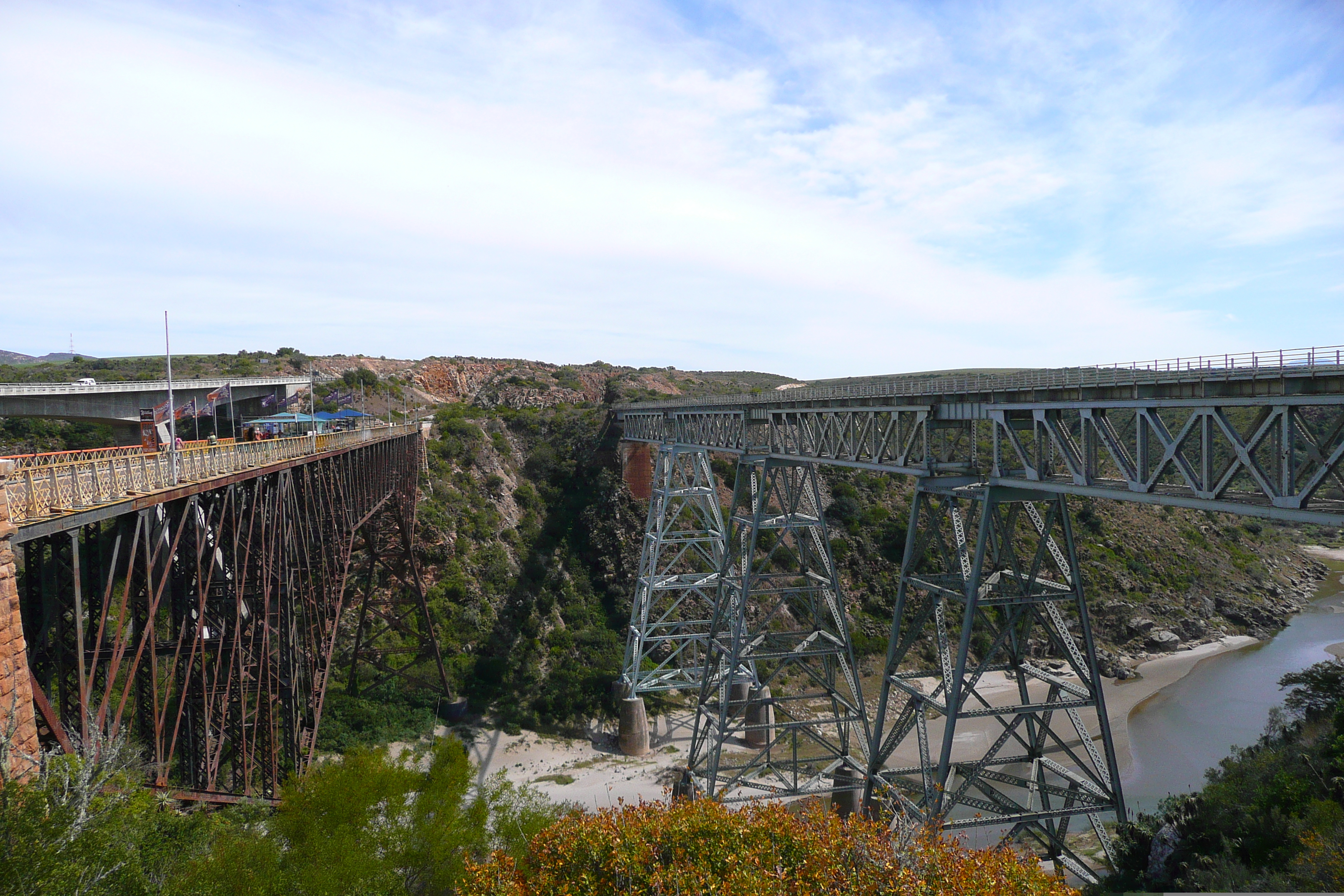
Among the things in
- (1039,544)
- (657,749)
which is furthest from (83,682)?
(657,749)

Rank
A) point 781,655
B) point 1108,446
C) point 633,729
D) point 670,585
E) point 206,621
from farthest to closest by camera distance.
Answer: point 633,729, point 670,585, point 781,655, point 206,621, point 1108,446

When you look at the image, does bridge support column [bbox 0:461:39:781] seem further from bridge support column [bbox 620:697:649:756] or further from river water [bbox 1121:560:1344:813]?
river water [bbox 1121:560:1344:813]

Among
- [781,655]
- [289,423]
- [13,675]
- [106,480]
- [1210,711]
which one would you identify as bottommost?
[1210,711]

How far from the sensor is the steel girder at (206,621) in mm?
7961

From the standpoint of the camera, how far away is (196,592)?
452 inches

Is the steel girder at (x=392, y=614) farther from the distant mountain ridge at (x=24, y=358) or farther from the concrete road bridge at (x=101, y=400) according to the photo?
the distant mountain ridge at (x=24, y=358)

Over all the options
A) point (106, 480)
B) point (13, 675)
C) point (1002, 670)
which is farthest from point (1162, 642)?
point (13, 675)

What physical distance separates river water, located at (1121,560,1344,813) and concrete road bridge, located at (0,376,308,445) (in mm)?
33060

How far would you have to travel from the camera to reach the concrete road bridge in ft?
79.0

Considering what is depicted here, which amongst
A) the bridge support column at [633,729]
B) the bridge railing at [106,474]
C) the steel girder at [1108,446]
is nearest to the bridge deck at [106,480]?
the bridge railing at [106,474]

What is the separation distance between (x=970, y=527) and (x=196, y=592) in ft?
46.1

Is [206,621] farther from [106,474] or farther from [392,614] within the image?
[392,614]

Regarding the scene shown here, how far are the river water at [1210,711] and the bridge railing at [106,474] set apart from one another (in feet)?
84.6

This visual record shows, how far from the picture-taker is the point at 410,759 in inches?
→ 907
